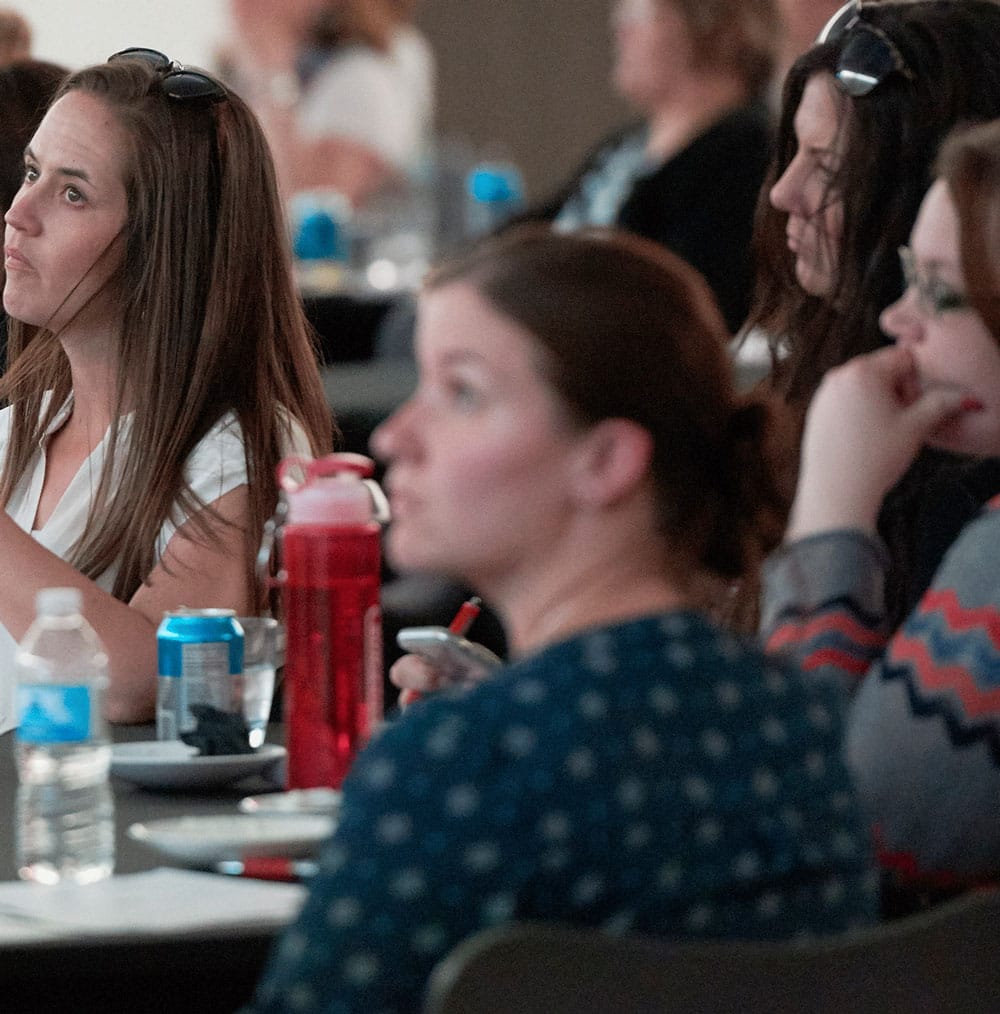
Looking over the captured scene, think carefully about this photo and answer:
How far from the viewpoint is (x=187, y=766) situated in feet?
4.98

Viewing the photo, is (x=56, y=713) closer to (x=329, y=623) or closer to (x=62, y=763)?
(x=62, y=763)

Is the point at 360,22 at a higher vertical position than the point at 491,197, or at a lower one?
higher

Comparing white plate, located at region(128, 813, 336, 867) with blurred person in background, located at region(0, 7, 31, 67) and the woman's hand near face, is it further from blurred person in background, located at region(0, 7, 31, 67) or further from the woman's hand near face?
blurred person in background, located at region(0, 7, 31, 67)

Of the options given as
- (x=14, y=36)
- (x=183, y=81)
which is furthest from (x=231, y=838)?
(x=14, y=36)

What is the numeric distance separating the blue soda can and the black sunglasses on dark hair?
747mm

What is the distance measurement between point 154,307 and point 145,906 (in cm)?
108

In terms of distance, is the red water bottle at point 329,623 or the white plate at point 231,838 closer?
the white plate at point 231,838

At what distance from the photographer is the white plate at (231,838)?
4.14ft

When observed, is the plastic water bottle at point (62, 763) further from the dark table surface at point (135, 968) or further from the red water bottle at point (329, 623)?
the red water bottle at point (329, 623)

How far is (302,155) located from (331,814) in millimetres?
5510

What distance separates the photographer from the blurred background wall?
8672mm

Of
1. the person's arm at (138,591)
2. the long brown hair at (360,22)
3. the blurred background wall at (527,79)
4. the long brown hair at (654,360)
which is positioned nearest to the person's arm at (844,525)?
the long brown hair at (654,360)

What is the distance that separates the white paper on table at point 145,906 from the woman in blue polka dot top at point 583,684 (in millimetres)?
116

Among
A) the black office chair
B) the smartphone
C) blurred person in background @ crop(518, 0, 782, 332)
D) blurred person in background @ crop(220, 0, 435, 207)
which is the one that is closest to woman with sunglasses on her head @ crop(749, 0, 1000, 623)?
the smartphone
